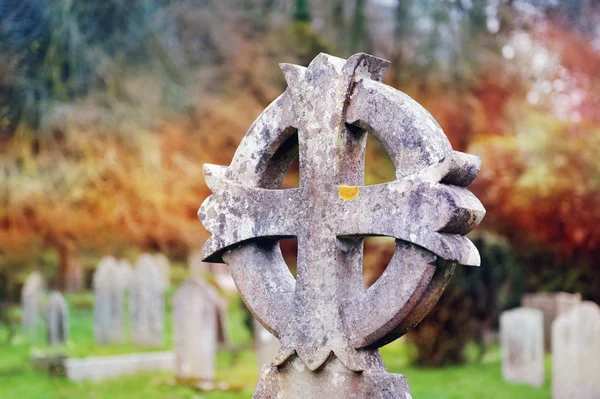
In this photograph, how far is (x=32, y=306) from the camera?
13.0m

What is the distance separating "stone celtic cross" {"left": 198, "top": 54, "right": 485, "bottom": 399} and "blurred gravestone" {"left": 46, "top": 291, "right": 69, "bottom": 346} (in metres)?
9.12

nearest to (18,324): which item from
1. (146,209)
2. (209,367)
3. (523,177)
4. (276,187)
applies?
(146,209)

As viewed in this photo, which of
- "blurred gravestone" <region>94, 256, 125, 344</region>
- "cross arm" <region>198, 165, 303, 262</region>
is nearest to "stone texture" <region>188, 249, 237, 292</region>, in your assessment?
"blurred gravestone" <region>94, 256, 125, 344</region>

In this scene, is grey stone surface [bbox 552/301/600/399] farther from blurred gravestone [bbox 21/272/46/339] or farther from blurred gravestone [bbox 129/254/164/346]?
blurred gravestone [bbox 21/272/46/339]

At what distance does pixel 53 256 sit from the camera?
2008cm

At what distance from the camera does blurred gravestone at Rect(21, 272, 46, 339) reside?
13.0 m

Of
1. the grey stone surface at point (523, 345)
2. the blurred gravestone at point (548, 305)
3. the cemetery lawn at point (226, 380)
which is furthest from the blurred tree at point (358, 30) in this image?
the grey stone surface at point (523, 345)

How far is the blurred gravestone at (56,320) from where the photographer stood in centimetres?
1190

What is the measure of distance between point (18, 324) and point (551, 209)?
414 inches

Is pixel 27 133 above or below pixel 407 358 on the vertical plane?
above

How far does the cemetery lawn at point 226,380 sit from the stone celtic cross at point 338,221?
5.19m

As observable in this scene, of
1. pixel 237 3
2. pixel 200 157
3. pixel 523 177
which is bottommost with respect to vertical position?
pixel 523 177

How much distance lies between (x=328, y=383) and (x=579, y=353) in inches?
206

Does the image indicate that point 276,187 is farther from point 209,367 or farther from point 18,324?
point 18,324
